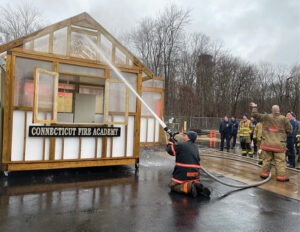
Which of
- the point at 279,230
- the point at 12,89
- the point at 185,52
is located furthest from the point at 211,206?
the point at 185,52

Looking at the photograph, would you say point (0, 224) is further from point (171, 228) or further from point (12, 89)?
point (12, 89)

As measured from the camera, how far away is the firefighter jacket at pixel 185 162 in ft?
15.9

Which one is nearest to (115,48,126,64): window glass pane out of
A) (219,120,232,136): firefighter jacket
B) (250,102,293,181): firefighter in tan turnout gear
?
(250,102,293,181): firefighter in tan turnout gear

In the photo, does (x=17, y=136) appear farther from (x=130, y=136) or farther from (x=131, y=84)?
(x=131, y=84)

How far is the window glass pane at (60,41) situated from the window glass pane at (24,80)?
1.83ft

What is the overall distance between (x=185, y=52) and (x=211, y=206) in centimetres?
3150

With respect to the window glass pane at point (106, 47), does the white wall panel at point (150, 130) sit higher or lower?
lower

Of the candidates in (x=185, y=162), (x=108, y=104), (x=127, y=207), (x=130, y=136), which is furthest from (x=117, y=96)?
(x=127, y=207)

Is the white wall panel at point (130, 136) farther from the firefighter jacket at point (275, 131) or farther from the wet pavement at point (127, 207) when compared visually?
the firefighter jacket at point (275, 131)

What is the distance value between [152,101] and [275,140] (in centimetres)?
749

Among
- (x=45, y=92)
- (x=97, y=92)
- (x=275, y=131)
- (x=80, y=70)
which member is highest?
(x=80, y=70)

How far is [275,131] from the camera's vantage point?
6.32m

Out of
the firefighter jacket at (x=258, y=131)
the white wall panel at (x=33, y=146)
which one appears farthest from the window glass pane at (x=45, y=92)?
the firefighter jacket at (x=258, y=131)

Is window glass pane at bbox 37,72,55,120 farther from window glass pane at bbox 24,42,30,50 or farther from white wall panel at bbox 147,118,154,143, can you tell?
white wall panel at bbox 147,118,154,143
